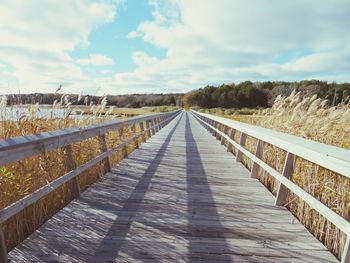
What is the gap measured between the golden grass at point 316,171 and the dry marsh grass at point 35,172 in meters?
2.89

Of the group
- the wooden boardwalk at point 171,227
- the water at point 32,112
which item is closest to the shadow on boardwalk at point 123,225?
the wooden boardwalk at point 171,227

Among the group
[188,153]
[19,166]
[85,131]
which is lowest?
[188,153]

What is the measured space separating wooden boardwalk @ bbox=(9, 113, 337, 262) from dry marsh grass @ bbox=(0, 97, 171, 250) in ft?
0.53

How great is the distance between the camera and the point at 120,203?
409 cm

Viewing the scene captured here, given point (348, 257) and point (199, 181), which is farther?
point (199, 181)

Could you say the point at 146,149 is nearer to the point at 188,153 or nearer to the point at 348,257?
the point at 188,153

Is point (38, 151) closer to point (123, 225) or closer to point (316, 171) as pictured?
point (123, 225)

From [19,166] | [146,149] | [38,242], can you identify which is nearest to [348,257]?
[38,242]

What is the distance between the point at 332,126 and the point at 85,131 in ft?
12.8

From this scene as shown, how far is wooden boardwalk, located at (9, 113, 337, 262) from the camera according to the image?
2.74 m

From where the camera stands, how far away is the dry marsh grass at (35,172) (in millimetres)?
3119

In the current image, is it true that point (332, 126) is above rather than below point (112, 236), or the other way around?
above

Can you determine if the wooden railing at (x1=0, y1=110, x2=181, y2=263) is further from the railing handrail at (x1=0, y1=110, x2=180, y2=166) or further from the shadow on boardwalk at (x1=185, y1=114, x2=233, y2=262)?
the shadow on boardwalk at (x1=185, y1=114, x2=233, y2=262)

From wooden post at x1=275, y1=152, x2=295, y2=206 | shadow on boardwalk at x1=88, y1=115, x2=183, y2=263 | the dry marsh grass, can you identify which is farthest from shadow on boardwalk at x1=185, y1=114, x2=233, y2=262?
the dry marsh grass
